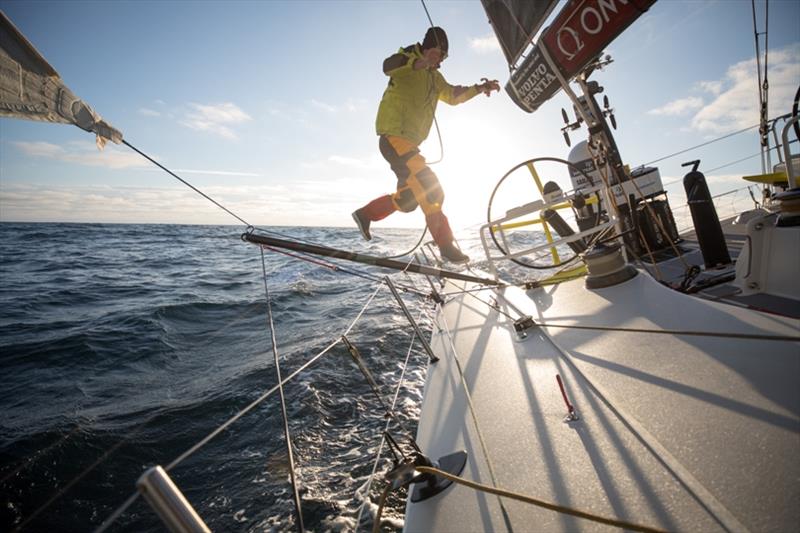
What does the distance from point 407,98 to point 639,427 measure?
2978 mm

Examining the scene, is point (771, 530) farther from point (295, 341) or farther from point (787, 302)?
point (295, 341)

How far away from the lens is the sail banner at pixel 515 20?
352 centimetres

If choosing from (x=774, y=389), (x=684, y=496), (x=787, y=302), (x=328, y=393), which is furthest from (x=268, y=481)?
(x=787, y=302)

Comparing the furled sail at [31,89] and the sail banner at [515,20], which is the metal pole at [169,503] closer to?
the furled sail at [31,89]

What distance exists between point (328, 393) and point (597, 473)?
356 cm

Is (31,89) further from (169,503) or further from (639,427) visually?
(639,427)

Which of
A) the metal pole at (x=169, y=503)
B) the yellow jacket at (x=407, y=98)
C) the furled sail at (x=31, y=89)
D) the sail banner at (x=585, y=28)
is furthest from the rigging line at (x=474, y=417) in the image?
the sail banner at (x=585, y=28)

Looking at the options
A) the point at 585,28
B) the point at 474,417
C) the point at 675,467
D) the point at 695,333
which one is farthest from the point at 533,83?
the point at 675,467

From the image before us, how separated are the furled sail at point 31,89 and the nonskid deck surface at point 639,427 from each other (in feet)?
7.48

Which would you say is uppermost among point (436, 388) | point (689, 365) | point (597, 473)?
point (689, 365)

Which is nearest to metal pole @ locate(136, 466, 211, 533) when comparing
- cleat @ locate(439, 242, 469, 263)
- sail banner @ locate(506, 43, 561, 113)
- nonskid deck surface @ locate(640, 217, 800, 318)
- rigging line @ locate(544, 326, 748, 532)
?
rigging line @ locate(544, 326, 748, 532)

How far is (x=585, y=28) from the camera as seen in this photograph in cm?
303

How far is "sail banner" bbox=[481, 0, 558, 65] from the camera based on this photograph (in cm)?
352

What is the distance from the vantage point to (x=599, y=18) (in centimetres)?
289
